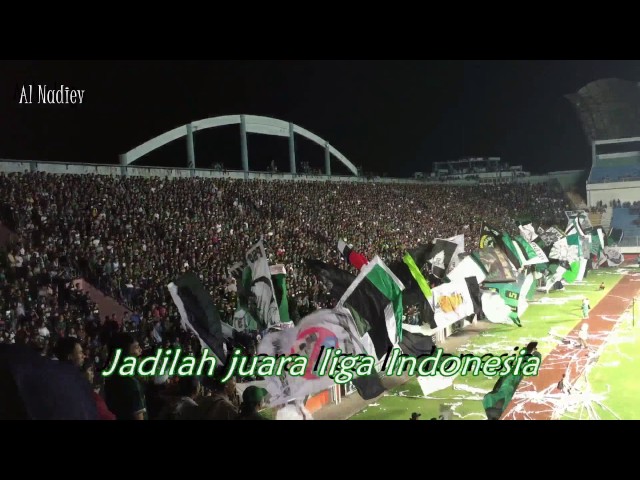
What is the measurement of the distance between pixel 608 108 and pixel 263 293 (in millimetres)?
10423

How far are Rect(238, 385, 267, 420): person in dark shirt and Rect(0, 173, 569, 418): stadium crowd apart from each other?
0.02 metres

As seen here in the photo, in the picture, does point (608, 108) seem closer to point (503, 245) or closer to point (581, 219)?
point (503, 245)

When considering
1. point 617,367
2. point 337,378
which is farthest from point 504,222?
point 337,378

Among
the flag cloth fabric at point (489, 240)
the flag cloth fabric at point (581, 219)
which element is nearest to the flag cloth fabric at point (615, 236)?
the flag cloth fabric at point (581, 219)

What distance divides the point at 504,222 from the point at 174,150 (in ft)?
36.9

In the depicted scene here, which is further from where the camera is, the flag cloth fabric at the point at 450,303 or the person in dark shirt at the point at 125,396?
the flag cloth fabric at the point at 450,303

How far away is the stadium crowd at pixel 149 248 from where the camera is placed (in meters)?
7.84

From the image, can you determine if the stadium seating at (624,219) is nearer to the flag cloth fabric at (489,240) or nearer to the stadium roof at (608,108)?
the stadium roof at (608,108)

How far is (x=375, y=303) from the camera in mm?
8469

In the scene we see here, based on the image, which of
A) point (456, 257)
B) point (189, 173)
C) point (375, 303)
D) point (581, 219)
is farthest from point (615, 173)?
point (375, 303)

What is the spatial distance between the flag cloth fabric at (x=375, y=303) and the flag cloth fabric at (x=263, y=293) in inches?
38.6

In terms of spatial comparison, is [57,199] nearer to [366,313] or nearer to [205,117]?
[205,117]

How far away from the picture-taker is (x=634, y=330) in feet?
45.0

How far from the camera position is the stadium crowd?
7840 millimetres
